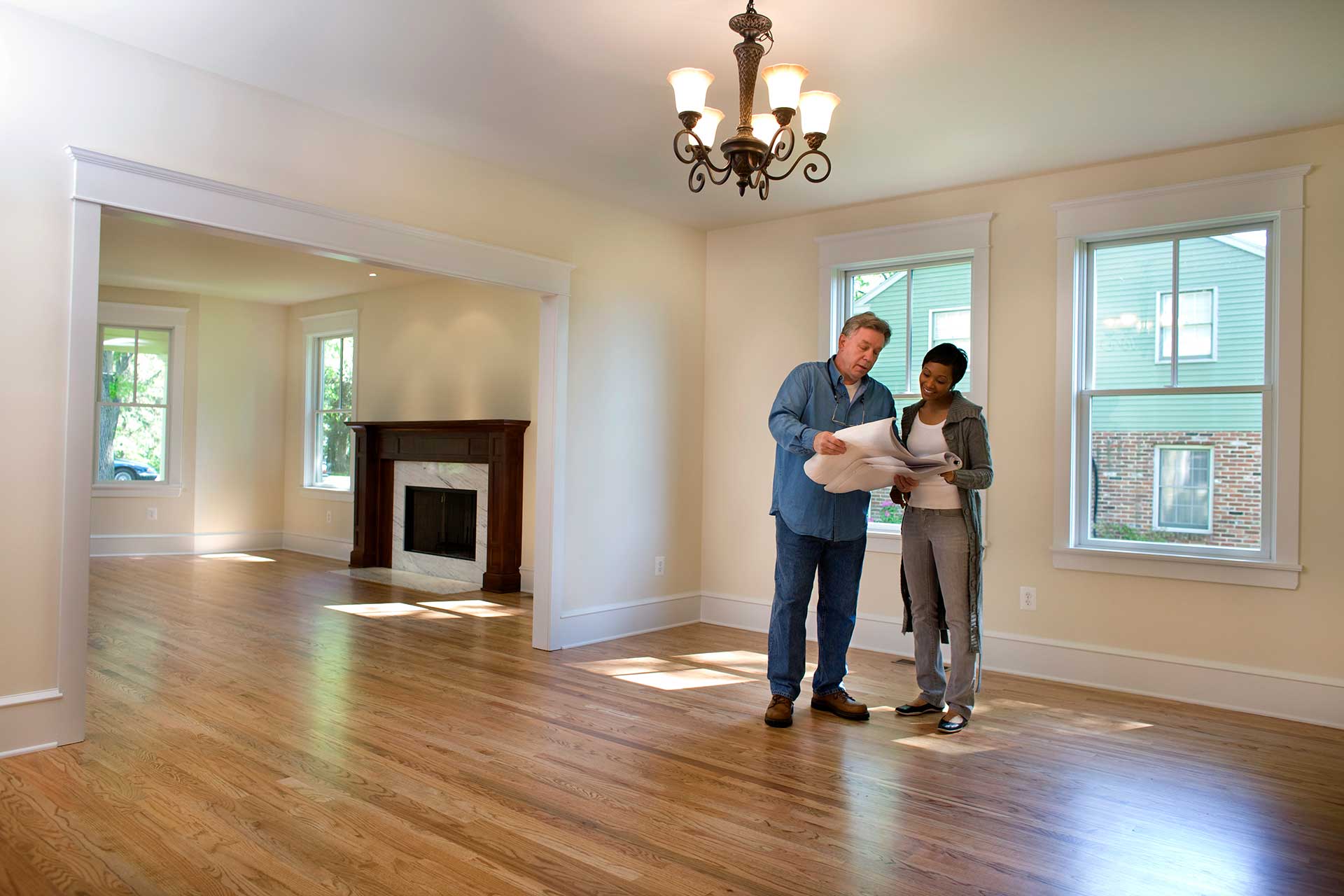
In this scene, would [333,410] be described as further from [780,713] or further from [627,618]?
[780,713]

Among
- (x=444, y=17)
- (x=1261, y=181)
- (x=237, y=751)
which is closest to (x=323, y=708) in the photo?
(x=237, y=751)

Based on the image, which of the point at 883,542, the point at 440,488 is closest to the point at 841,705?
the point at 883,542

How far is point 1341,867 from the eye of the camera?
2.29 metres

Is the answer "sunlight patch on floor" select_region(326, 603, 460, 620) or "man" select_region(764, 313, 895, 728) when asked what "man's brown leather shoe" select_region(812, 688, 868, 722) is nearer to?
"man" select_region(764, 313, 895, 728)

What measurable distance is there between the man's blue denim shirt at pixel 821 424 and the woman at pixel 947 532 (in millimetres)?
189

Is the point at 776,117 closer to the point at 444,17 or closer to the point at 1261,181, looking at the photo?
the point at 444,17

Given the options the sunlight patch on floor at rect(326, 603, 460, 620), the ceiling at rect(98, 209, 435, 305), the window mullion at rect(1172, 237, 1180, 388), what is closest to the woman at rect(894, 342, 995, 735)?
the window mullion at rect(1172, 237, 1180, 388)

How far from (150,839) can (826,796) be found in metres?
1.92

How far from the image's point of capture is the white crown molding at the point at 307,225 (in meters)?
3.10

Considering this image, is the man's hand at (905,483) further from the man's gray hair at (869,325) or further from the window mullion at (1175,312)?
the window mullion at (1175,312)

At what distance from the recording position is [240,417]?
360 inches

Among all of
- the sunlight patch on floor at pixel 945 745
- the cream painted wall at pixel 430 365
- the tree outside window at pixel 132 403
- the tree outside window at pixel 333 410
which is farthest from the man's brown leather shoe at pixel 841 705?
the tree outside window at pixel 132 403

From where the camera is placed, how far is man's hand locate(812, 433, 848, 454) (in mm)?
2980

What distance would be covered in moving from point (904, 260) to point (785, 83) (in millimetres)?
2524
